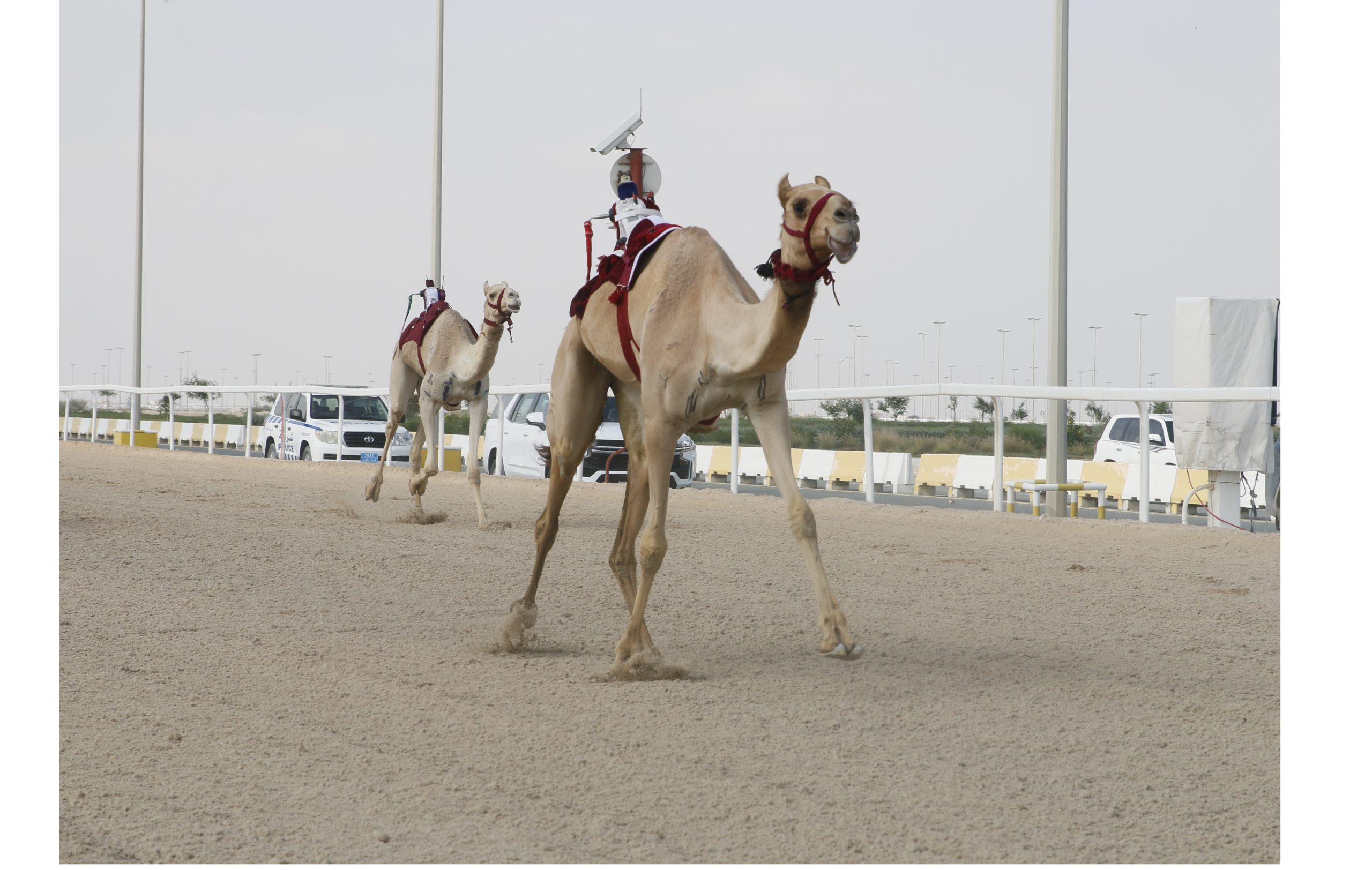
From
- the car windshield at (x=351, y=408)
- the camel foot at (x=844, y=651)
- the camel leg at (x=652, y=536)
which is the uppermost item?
the car windshield at (x=351, y=408)

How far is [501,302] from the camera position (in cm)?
1247

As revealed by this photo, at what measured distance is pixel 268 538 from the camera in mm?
9867

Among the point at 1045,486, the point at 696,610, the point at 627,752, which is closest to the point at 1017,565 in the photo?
the point at 696,610

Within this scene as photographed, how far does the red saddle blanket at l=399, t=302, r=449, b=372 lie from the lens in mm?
14008

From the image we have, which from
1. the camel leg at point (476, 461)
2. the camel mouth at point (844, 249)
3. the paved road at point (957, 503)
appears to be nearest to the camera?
the camel mouth at point (844, 249)

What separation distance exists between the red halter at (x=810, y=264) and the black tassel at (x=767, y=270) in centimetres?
1

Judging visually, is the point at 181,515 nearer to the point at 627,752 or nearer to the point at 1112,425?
the point at 627,752

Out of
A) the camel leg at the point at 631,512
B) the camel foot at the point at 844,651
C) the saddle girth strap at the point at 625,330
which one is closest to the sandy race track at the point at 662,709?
the camel foot at the point at 844,651

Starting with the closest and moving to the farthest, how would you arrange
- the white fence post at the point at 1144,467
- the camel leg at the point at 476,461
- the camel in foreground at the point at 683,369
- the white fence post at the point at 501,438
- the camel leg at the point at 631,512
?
1. the camel in foreground at the point at 683,369
2. the camel leg at the point at 631,512
3. the white fence post at the point at 1144,467
4. the camel leg at the point at 476,461
5. the white fence post at the point at 501,438

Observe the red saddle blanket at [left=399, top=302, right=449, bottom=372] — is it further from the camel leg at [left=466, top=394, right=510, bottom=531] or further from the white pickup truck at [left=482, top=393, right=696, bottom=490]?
the white pickup truck at [left=482, top=393, right=696, bottom=490]

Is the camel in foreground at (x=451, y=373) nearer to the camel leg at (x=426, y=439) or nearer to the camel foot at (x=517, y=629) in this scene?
the camel leg at (x=426, y=439)

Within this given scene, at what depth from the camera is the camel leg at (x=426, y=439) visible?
12.7m

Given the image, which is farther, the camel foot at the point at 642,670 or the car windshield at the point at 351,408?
the car windshield at the point at 351,408

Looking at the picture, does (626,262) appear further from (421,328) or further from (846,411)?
(846,411)
